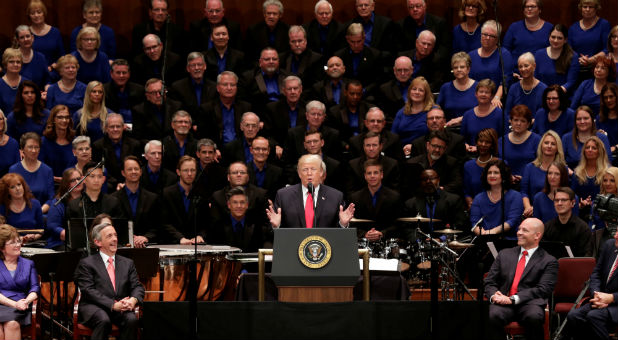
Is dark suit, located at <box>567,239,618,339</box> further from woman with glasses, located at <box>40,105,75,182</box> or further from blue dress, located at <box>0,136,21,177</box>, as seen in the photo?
blue dress, located at <box>0,136,21,177</box>

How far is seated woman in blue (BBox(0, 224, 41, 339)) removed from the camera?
19.4 feet

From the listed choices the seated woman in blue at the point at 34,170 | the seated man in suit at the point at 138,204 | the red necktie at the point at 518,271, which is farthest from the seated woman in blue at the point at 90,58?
the red necktie at the point at 518,271

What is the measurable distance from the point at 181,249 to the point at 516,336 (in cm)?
249

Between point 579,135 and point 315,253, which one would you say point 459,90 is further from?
point 315,253

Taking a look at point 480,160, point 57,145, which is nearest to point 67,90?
point 57,145

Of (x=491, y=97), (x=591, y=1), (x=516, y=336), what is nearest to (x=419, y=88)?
(x=491, y=97)

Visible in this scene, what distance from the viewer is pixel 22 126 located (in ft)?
28.3

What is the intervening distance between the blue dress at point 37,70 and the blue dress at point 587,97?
205 inches

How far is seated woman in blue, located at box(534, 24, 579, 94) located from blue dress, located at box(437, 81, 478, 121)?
29.9 inches

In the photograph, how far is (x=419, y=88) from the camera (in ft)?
28.3

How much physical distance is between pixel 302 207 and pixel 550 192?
258 centimetres

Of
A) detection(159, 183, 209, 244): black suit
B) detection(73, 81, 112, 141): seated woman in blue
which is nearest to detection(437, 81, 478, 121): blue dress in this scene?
detection(159, 183, 209, 244): black suit

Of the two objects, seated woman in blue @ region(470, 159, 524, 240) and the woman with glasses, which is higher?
the woman with glasses

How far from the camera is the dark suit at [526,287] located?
5.89 meters
